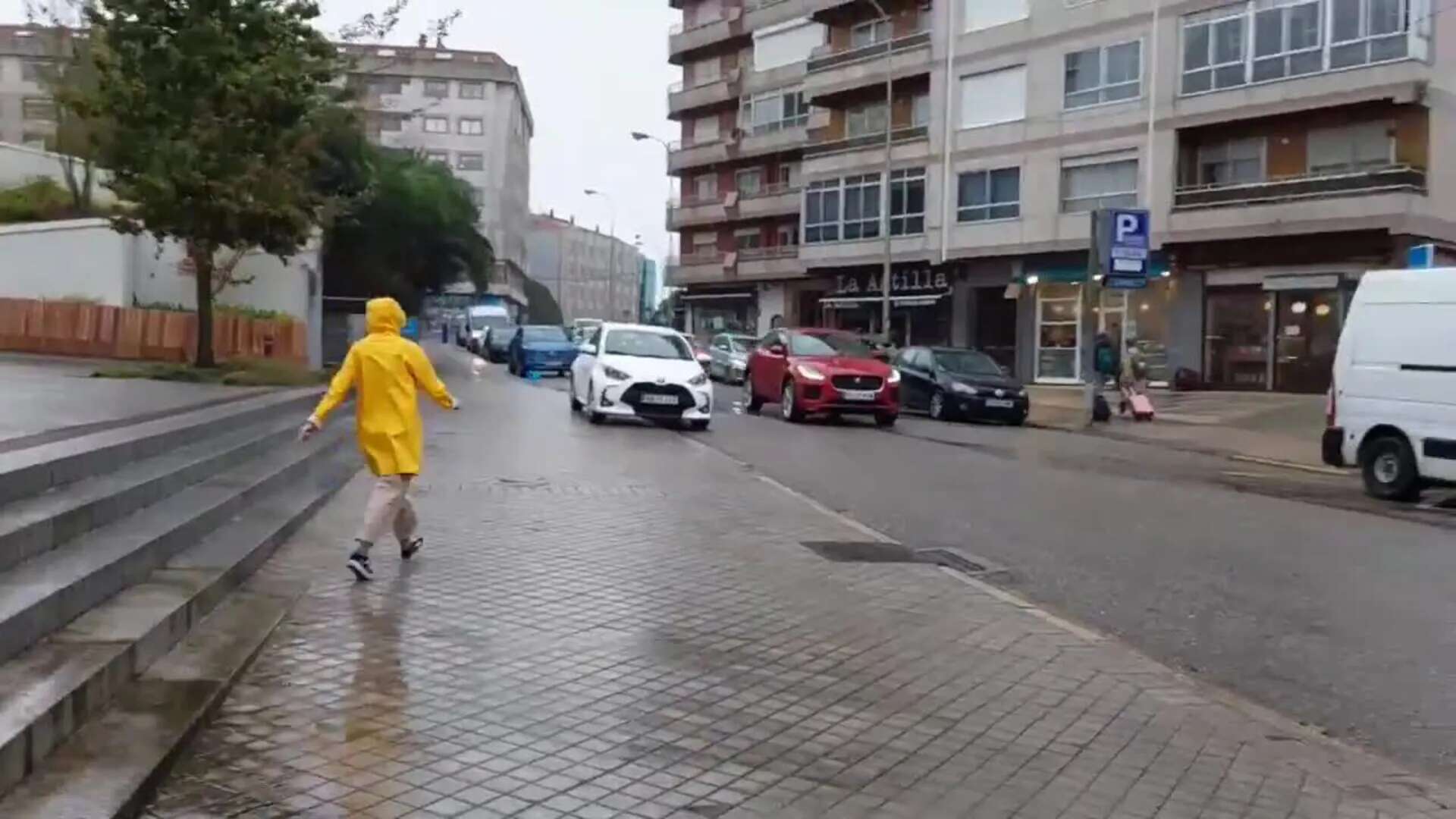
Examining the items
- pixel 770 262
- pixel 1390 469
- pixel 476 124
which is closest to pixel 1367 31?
pixel 1390 469

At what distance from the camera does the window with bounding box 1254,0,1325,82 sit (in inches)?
1209

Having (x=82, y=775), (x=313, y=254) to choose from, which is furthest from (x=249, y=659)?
(x=313, y=254)

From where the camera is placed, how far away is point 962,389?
26.6 meters

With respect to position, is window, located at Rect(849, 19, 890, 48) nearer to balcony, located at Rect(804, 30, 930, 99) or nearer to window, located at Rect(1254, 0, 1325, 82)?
balcony, located at Rect(804, 30, 930, 99)

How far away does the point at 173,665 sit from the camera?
5941mm

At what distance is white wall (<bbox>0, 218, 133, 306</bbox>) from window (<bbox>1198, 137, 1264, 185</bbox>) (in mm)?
25256

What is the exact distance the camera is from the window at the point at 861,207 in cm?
4438

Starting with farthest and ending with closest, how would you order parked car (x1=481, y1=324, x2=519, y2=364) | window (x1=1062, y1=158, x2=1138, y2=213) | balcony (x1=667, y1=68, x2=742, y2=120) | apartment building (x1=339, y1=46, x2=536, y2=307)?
1. apartment building (x1=339, y1=46, x2=536, y2=307)
2. balcony (x1=667, y1=68, x2=742, y2=120)
3. parked car (x1=481, y1=324, x2=519, y2=364)
4. window (x1=1062, y1=158, x2=1138, y2=213)

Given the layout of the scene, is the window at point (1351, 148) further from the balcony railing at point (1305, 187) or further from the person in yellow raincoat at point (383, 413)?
the person in yellow raincoat at point (383, 413)

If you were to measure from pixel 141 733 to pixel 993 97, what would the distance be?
37.3m

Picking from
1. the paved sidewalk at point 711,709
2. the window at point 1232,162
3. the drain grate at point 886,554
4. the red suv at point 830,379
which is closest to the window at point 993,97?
the window at point 1232,162

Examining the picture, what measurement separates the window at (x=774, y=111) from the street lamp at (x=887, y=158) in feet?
36.1

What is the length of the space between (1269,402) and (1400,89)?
704 cm

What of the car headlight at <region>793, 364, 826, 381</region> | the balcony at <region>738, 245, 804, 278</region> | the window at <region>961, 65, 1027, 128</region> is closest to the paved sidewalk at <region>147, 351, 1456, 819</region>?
the car headlight at <region>793, 364, 826, 381</region>
